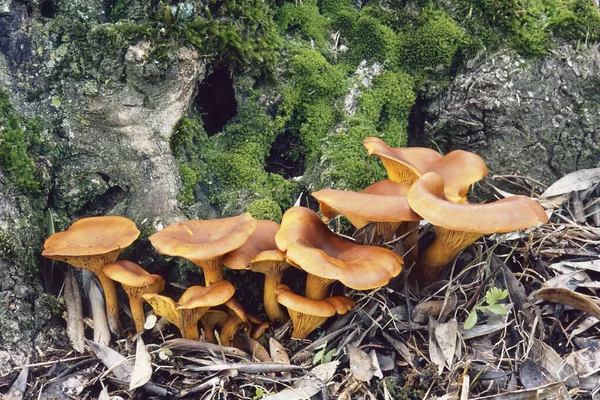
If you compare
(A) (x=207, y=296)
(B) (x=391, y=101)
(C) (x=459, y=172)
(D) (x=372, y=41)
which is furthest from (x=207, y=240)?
(D) (x=372, y=41)

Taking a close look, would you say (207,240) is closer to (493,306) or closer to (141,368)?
(141,368)

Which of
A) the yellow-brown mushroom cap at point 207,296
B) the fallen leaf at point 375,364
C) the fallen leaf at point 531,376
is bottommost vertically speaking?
the fallen leaf at point 531,376

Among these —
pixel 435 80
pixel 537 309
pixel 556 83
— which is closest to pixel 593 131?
pixel 556 83

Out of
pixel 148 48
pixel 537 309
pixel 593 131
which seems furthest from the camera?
pixel 593 131

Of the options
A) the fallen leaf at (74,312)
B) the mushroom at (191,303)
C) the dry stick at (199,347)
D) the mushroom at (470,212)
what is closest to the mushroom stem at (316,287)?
the mushroom at (191,303)

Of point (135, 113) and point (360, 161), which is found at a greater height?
point (135, 113)

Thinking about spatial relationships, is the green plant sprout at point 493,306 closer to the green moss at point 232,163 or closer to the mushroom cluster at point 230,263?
the mushroom cluster at point 230,263

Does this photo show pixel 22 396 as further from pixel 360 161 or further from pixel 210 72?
pixel 360 161
